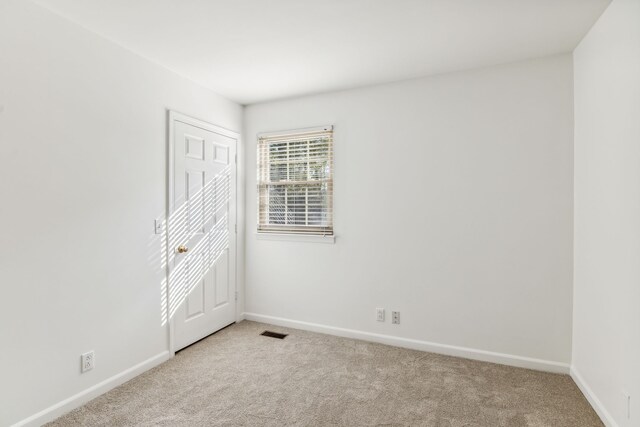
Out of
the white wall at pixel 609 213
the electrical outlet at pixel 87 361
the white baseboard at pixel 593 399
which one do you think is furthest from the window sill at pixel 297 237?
the white baseboard at pixel 593 399

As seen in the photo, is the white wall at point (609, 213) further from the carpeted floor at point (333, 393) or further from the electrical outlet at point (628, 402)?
the carpeted floor at point (333, 393)

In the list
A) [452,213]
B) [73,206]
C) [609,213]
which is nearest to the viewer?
[609,213]

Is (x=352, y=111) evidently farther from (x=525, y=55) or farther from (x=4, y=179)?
(x=4, y=179)

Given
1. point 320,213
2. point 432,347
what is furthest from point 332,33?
point 432,347

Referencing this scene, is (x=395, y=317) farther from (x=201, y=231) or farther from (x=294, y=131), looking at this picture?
(x=294, y=131)

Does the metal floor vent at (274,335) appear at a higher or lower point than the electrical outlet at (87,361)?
lower

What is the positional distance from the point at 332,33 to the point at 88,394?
3.00 m

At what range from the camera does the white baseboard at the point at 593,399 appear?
201cm

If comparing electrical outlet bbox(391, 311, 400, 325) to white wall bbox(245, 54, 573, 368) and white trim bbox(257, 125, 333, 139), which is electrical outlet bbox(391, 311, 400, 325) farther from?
white trim bbox(257, 125, 333, 139)

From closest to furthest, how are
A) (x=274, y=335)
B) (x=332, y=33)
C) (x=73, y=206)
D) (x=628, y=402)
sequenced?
(x=628, y=402) < (x=73, y=206) < (x=332, y=33) < (x=274, y=335)

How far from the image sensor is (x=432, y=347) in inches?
122

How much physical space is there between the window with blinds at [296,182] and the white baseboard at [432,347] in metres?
1.01

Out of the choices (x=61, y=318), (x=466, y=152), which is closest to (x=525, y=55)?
(x=466, y=152)

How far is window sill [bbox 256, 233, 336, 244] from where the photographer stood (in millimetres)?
3536
